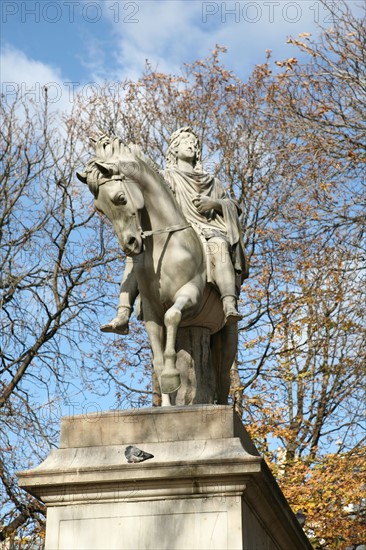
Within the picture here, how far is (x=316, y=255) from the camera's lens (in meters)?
20.2

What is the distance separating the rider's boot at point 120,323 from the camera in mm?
8348

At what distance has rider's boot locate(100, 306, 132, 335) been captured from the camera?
27.4 feet

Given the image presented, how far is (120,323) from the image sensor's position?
8.38 m

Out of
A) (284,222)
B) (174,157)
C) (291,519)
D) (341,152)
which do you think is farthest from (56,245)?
(291,519)

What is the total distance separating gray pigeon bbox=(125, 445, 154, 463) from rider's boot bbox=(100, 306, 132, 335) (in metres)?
1.44

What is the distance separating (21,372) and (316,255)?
6.18m

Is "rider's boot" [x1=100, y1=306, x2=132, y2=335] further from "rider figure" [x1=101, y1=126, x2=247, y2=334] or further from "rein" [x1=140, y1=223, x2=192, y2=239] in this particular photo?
"rein" [x1=140, y1=223, x2=192, y2=239]

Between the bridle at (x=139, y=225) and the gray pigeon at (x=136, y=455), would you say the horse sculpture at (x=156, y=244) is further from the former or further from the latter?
the gray pigeon at (x=136, y=455)

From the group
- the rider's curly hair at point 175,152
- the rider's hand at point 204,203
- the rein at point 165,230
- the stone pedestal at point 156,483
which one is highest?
the rider's curly hair at point 175,152

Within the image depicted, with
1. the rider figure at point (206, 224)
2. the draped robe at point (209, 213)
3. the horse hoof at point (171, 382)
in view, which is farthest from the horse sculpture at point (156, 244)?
the draped robe at point (209, 213)

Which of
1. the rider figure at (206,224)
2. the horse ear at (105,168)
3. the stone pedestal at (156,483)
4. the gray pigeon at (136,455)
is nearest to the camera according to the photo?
the stone pedestal at (156,483)

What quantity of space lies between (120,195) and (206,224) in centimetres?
113

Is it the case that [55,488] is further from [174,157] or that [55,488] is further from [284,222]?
[284,222]

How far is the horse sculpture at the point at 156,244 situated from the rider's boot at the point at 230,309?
0.66 feet
